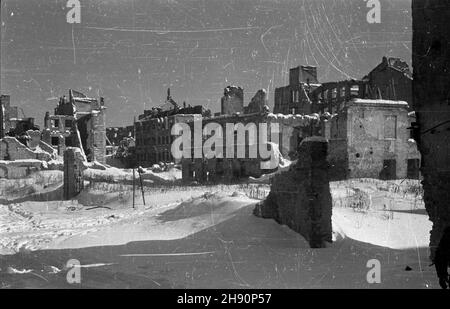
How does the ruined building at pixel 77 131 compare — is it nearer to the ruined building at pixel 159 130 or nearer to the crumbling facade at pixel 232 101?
the ruined building at pixel 159 130

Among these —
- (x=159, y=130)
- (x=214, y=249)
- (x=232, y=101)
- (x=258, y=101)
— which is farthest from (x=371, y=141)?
(x=159, y=130)

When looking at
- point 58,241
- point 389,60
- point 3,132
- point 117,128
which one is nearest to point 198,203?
point 58,241

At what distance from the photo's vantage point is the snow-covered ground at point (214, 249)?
7.57m

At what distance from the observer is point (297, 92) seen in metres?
46.9

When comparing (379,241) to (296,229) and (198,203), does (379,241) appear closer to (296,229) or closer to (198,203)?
(296,229)

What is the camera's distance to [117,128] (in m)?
71.4

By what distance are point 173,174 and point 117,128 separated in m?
35.5

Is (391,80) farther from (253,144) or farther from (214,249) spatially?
(214,249)

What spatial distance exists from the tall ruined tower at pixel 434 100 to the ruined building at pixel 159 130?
1582 inches

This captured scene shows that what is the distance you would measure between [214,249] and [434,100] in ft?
16.7

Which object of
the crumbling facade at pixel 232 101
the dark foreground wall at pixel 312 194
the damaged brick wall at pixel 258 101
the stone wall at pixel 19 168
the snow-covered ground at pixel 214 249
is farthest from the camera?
the crumbling facade at pixel 232 101

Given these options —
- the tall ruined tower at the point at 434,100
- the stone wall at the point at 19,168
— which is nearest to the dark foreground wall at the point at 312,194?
the tall ruined tower at the point at 434,100

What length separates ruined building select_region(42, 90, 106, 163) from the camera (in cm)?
5009

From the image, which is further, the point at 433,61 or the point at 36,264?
the point at 36,264
